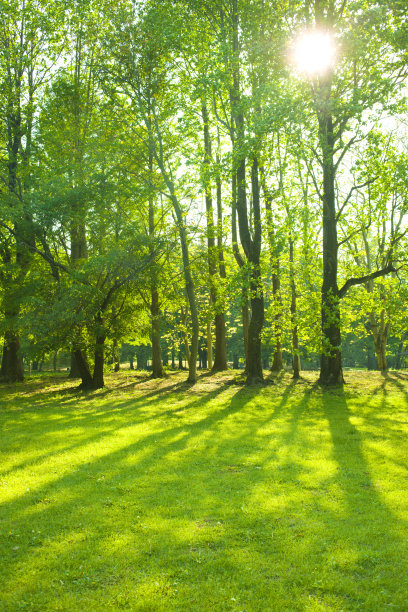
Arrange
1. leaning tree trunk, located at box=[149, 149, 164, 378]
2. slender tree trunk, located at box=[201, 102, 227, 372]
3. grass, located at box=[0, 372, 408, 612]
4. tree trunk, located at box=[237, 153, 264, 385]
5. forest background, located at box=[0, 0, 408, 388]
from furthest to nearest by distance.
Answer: slender tree trunk, located at box=[201, 102, 227, 372] → tree trunk, located at box=[237, 153, 264, 385] → leaning tree trunk, located at box=[149, 149, 164, 378] → forest background, located at box=[0, 0, 408, 388] → grass, located at box=[0, 372, 408, 612]

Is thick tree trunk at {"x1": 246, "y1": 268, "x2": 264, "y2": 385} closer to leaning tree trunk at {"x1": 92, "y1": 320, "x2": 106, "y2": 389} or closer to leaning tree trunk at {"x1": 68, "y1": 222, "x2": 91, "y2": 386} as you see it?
leaning tree trunk at {"x1": 92, "y1": 320, "x2": 106, "y2": 389}

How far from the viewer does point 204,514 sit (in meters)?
7.30

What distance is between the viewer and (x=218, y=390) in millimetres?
21500

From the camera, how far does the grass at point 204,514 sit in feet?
17.2

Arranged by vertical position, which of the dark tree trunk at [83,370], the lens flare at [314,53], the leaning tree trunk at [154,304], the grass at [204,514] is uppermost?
the lens flare at [314,53]

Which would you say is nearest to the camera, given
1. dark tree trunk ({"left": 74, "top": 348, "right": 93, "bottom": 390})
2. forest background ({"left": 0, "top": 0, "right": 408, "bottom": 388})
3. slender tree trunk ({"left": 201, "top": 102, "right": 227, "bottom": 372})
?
forest background ({"left": 0, "top": 0, "right": 408, "bottom": 388})

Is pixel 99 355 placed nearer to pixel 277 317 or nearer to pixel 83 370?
pixel 83 370

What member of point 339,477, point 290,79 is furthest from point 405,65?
point 339,477

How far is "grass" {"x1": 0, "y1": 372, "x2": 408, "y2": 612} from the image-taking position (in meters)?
5.24

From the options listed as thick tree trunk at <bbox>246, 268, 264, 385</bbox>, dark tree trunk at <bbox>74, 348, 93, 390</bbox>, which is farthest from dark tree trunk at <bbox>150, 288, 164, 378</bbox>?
thick tree trunk at <bbox>246, 268, 264, 385</bbox>

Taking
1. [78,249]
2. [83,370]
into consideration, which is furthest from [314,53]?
[83,370]

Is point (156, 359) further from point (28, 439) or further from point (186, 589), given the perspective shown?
point (186, 589)

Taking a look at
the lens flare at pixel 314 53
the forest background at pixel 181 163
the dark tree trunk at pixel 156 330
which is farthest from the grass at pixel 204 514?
the lens flare at pixel 314 53

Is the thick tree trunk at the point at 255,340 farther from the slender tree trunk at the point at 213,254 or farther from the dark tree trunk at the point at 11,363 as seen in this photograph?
the dark tree trunk at the point at 11,363
